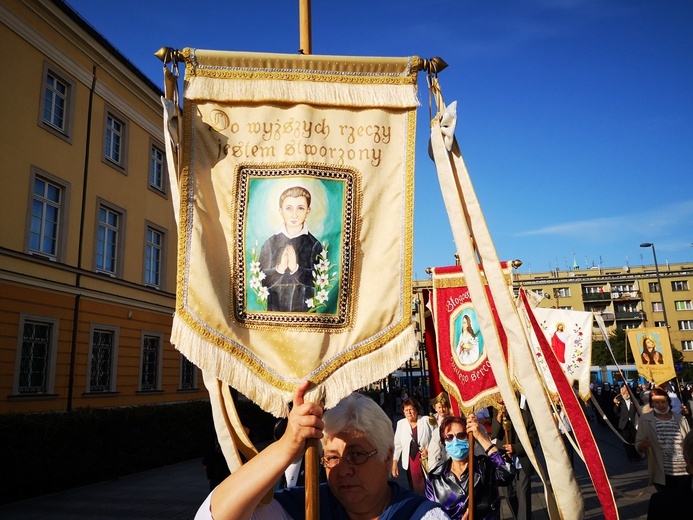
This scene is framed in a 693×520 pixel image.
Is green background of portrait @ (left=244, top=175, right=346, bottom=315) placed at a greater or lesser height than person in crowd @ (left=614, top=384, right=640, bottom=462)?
greater

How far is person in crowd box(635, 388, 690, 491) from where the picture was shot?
6.33 metres

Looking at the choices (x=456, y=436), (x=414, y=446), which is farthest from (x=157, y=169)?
(x=456, y=436)

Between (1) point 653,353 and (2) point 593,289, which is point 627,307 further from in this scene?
(1) point 653,353

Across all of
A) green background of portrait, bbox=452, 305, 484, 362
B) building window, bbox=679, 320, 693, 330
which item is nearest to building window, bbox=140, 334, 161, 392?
green background of portrait, bbox=452, 305, 484, 362

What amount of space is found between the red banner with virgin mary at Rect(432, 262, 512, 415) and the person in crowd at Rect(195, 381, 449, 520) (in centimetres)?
443

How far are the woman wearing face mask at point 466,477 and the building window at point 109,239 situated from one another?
14815mm

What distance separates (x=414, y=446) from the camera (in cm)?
740

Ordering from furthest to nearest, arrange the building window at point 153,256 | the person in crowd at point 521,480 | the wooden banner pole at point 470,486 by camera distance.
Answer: the building window at point 153,256, the person in crowd at point 521,480, the wooden banner pole at point 470,486

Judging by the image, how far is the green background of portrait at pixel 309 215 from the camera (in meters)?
2.60

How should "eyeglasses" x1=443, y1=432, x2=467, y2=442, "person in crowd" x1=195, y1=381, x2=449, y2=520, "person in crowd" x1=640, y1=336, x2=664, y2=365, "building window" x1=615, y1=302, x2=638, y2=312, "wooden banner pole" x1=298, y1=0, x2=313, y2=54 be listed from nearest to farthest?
"person in crowd" x1=195, y1=381, x2=449, y2=520 < "wooden banner pole" x1=298, y1=0, x2=313, y2=54 < "eyeglasses" x1=443, y1=432, x2=467, y2=442 < "person in crowd" x1=640, y1=336, x2=664, y2=365 < "building window" x1=615, y1=302, x2=638, y2=312

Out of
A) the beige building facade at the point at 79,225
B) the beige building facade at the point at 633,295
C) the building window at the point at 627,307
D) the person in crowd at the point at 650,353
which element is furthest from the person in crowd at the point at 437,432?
the building window at the point at 627,307

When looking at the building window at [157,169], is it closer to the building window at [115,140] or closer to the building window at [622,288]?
the building window at [115,140]

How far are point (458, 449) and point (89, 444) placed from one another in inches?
404

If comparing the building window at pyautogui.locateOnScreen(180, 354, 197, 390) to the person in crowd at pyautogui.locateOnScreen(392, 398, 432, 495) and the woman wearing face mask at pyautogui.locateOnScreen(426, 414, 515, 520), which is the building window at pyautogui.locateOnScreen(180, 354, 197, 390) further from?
the woman wearing face mask at pyautogui.locateOnScreen(426, 414, 515, 520)
